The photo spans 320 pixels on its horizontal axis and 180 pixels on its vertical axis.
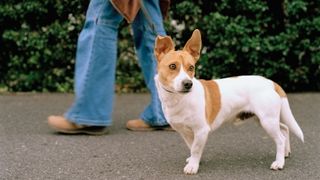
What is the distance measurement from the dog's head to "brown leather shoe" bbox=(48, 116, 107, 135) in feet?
4.57

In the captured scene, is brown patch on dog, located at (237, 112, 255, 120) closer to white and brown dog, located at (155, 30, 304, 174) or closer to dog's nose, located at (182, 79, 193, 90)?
white and brown dog, located at (155, 30, 304, 174)

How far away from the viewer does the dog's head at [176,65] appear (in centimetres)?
423

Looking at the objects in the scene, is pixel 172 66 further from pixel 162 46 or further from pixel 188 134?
pixel 188 134

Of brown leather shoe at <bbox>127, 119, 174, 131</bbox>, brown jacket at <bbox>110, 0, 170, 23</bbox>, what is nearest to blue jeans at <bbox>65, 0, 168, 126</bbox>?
brown jacket at <bbox>110, 0, 170, 23</bbox>

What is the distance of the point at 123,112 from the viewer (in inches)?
268

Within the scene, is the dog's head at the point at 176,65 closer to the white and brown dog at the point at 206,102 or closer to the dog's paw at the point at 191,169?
the white and brown dog at the point at 206,102

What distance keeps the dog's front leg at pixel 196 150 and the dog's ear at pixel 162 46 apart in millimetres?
577

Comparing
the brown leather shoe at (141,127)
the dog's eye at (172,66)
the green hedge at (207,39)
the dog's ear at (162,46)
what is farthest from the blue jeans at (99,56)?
the green hedge at (207,39)

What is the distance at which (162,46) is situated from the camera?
14.8 feet

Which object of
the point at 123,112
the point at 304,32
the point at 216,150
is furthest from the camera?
the point at 304,32

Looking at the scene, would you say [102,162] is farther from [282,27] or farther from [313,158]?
[282,27]

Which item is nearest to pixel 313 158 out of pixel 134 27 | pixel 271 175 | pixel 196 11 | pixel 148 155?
pixel 271 175

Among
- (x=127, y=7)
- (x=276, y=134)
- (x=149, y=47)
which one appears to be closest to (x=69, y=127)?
(x=149, y=47)

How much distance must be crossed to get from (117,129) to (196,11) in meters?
2.08
